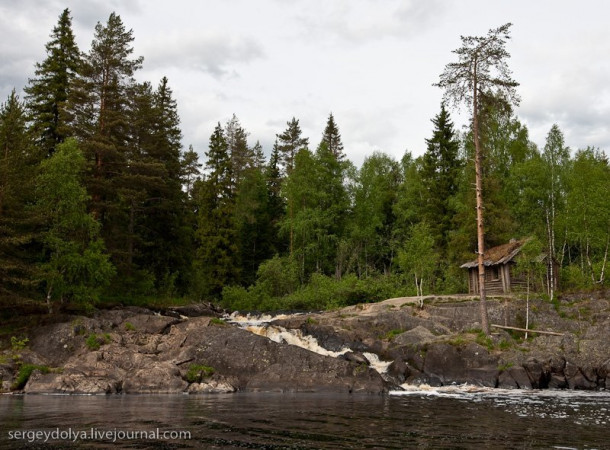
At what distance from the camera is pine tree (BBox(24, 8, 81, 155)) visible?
33.1 meters

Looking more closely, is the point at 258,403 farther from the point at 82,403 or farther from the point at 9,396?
the point at 9,396

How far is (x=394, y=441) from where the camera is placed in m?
9.85

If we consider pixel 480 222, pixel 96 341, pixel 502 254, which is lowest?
pixel 96 341

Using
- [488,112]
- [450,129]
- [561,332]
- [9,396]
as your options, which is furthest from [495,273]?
[9,396]

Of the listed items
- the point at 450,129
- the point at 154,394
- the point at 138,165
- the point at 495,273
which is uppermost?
the point at 450,129

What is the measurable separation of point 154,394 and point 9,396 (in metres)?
5.20

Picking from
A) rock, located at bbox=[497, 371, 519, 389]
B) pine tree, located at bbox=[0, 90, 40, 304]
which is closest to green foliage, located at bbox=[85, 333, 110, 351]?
pine tree, located at bbox=[0, 90, 40, 304]

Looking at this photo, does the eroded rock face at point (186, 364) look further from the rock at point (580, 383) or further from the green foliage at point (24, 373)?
the rock at point (580, 383)

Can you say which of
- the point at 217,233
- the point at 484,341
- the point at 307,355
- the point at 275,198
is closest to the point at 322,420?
the point at 307,355

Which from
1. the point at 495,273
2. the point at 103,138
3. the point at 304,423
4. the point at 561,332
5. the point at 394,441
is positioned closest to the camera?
the point at 394,441

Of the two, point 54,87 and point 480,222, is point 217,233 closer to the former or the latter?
point 54,87

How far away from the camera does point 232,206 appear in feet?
177

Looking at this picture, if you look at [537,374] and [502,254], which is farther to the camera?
[502,254]

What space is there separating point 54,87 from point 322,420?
32.2 meters
